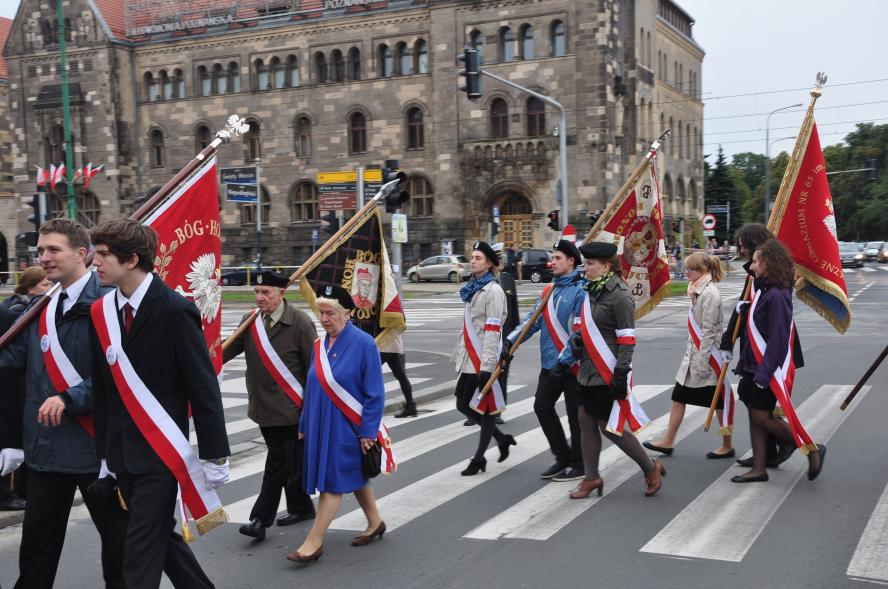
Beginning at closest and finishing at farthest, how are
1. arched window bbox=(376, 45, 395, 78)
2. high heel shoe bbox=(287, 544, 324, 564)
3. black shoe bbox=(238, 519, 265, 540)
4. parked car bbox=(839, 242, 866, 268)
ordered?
high heel shoe bbox=(287, 544, 324, 564) → black shoe bbox=(238, 519, 265, 540) → arched window bbox=(376, 45, 395, 78) → parked car bbox=(839, 242, 866, 268)

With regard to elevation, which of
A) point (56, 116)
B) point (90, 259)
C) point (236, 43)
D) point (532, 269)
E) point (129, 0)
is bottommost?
point (532, 269)

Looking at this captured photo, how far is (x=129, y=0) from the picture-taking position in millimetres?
53344

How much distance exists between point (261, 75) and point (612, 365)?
148 ft

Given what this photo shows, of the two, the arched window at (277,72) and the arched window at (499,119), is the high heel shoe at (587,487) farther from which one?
the arched window at (277,72)

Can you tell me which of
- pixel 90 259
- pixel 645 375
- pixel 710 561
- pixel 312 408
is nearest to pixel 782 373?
pixel 710 561

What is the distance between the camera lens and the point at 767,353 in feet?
23.2

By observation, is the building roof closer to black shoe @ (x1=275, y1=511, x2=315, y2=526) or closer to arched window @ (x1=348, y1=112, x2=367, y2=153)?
arched window @ (x1=348, y1=112, x2=367, y2=153)

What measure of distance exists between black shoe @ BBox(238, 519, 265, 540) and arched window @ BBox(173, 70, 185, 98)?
157 ft

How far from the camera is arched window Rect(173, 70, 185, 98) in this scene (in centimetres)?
5056

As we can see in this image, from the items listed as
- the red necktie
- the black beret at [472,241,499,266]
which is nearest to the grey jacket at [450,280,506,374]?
the black beret at [472,241,499,266]

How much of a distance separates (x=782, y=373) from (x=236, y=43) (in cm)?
4598

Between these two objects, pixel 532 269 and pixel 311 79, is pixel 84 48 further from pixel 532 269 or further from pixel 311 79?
pixel 532 269

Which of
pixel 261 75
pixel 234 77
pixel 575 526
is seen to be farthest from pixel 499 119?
pixel 575 526

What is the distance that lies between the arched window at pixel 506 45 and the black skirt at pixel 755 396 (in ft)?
123
